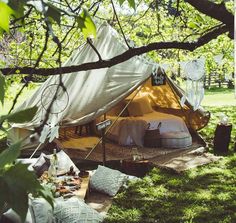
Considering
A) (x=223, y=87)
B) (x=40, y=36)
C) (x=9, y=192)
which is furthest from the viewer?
(x=223, y=87)

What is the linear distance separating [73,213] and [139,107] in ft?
15.8

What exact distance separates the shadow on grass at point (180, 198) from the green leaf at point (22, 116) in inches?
171

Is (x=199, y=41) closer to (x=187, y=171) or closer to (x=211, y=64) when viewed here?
(x=187, y=171)

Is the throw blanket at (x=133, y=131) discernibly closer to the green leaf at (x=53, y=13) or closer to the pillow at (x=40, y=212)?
the pillow at (x=40, y=212)

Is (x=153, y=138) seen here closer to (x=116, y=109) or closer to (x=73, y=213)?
(x=116, y=109)

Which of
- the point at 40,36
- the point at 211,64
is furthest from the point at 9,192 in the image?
the point at 211,64

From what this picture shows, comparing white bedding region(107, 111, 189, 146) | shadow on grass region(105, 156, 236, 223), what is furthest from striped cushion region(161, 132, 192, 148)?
shadow on grass region(105, 156, 236, 223)

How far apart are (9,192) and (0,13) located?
31cm

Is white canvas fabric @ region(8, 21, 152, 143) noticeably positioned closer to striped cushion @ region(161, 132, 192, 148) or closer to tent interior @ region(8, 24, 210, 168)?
tent interior @ region(8, 24, 210, 168)

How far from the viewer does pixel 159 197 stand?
5688mm

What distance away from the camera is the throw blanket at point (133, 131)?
834 centimetres

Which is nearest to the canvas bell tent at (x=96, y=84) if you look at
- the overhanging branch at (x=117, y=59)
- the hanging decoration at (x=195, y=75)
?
the hanging decoration at (x=195, y=75)

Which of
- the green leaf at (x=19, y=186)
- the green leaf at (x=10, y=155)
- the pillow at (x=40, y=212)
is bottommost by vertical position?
the pillow at (x=40, y=212)

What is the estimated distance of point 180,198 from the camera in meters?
5.61
